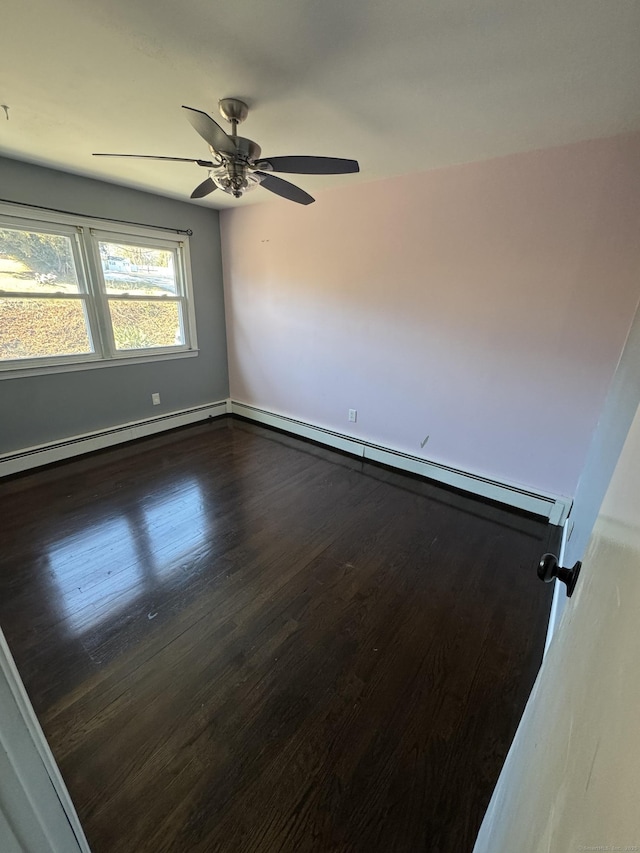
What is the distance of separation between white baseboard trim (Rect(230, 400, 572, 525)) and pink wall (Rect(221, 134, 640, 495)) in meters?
0.08

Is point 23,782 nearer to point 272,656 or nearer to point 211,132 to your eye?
point 272,656

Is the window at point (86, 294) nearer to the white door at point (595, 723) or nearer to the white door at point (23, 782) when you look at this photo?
the white door at point (23, 782)

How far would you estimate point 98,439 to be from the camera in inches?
136

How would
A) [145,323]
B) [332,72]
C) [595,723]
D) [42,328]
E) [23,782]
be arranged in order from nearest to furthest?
[595,723] → [23,782] → [332,72] → [42,328] → [145,323]

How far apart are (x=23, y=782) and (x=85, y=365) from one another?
3.43 metres

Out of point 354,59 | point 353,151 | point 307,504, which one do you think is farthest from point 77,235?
point 307,504

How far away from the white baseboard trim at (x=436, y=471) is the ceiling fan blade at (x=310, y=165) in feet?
7.19

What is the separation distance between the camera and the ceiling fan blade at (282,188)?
1.83 metres

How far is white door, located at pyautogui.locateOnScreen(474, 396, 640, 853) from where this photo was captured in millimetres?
277

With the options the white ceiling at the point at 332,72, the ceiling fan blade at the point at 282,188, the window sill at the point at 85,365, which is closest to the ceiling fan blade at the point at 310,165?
the ceiling fan blade at the point at 282,188

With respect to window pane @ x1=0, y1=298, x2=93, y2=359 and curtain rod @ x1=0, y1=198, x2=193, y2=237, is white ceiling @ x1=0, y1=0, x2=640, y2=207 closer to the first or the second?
curtain rod @ x1=0, y1=198, x2=193, y2=237

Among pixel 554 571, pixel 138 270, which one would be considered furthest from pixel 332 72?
pixel 138 270

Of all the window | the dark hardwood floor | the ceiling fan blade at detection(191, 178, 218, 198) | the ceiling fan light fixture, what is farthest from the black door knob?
the window

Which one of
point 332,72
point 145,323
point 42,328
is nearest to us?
point 332,72
